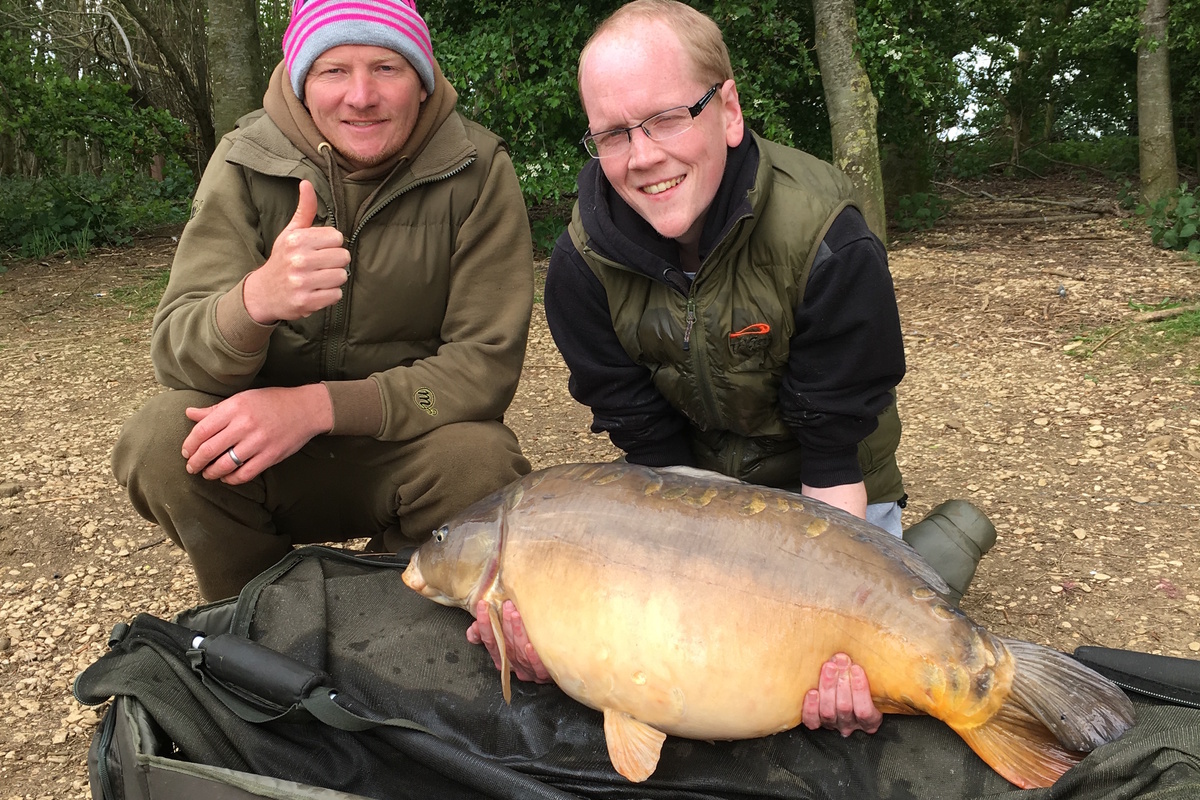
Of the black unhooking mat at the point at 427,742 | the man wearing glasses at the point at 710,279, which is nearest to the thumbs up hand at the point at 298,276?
the man wearing glasses at the point at 710,279

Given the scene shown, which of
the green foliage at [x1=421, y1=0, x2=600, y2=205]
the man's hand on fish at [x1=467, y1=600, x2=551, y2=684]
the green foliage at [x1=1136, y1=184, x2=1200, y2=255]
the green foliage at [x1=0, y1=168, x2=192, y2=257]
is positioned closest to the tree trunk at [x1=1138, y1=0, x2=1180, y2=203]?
the green foliage at [x1=1136, y1=184, x2=1200, y2=255]

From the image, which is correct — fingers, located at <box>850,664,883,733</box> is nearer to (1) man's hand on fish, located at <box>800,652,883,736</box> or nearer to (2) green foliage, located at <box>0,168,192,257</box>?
A: (1) man's hand on fish, located at <box>800,652,883,736</box>

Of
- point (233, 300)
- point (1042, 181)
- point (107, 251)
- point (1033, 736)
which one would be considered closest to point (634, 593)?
point (1033, 736)

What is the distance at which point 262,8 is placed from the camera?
1295 cm

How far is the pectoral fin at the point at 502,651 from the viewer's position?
155 centimetres

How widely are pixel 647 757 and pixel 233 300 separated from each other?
111 centimetres

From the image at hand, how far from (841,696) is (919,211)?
19.4 ft

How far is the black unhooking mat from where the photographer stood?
55.0 inches

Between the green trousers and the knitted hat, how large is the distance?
731mm

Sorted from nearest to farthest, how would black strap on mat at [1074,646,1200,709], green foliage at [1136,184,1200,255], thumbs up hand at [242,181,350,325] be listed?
black strap on mat at [1074,646,1200,709]
thumbs up hand at [242,181,350,325]
green foliage at [1136,184,1200,255]

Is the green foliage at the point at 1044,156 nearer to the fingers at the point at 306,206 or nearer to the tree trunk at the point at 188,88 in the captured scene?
the tree trunk at the point at 188,88

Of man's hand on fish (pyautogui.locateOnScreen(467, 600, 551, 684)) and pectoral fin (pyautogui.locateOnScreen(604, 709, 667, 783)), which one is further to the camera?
man's hand on fish (pyautogui.locateOnScreen(467, 600, 551, 684))

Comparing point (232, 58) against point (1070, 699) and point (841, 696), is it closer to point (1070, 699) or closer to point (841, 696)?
point (841, 696)

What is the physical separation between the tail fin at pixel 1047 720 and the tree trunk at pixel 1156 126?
5.82 meters
